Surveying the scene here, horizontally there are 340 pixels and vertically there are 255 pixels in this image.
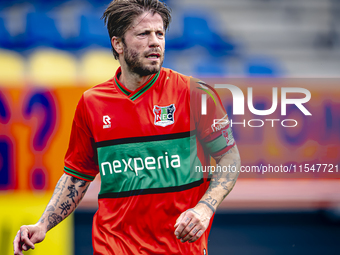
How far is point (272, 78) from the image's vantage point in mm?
4051

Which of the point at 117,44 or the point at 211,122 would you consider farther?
the point at 117,44

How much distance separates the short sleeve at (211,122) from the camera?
1.77 meters

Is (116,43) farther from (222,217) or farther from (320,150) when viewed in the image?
(320,150)

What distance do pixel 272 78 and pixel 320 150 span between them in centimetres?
93

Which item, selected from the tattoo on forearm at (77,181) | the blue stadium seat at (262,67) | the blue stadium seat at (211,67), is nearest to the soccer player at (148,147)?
the tattoo on forearm at (77,181)

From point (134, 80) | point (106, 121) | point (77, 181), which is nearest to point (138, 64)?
point (134, 80)

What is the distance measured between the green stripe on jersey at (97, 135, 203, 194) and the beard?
341mm

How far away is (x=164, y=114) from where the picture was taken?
70.4 inches

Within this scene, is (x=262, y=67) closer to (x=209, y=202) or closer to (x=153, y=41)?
(x=153, y=41)

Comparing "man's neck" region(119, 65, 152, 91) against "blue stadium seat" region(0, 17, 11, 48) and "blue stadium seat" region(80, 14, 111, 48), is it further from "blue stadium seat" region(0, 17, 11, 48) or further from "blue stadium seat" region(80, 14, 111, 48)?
Result: "blue stadium seat" region(0, 17, 11, 48)

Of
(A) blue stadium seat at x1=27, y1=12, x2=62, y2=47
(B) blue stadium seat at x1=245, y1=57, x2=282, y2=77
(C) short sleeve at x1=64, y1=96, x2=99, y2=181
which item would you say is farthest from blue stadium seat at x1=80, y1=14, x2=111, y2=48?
(C) short sleeve at x1=64, y1=96, x2=99, y2=181

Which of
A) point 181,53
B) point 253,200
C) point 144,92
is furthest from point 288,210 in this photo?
point 144,92

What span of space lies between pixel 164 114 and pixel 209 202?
47 cm

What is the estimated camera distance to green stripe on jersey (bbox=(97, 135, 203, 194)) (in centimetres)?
175
